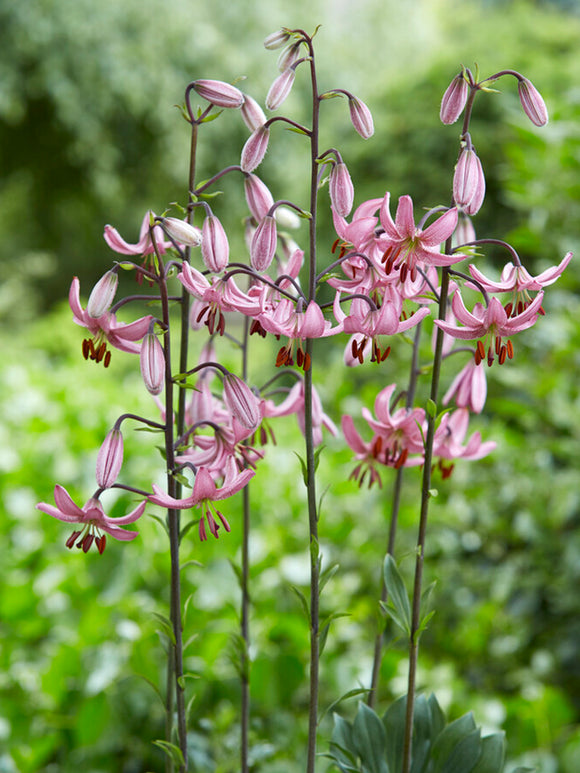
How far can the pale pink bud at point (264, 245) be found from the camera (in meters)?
0.82

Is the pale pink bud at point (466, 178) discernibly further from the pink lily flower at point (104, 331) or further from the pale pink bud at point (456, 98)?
the pink lily flower at point (104, 331)

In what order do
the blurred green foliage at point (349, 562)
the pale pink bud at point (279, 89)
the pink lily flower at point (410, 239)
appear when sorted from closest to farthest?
the pink lily flower at point (410, 239)
the pale pink bud at point (279, 89)
the blurred green foliage at point (349, 562)

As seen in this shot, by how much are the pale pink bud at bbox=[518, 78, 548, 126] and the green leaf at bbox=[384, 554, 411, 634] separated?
550mm

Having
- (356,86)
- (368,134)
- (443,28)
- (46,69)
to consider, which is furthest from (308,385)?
(443,28)

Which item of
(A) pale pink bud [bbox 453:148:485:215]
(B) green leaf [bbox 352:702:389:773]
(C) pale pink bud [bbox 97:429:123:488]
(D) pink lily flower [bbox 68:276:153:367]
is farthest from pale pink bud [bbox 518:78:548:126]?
(B) green leaf [bbox 352:702:389:773]

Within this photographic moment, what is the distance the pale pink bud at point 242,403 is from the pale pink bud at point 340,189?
0.23 metres

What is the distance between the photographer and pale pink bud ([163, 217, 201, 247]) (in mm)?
807

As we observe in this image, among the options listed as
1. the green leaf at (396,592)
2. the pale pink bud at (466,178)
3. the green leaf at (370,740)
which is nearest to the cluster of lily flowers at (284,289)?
the pale pink bud at (466,178)

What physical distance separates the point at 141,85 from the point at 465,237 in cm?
855

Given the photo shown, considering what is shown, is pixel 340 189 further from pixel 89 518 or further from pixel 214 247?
pixel 89 518

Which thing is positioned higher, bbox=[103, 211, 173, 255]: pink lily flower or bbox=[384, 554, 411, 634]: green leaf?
bbox=[103, 211, 173, 255]: pink lily flower

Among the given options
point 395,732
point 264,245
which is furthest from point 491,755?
point 264,245

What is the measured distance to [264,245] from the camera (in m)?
0.82

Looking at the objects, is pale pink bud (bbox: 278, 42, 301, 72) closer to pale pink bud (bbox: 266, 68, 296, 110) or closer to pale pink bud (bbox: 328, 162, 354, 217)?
Result: pale pink bud (bbox: 266, 68, 296, 110)
